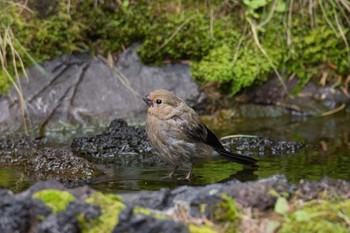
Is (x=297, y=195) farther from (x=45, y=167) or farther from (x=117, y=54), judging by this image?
(x=117, y=54)

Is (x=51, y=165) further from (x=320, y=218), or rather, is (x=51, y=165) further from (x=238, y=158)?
(x=320, y=218)

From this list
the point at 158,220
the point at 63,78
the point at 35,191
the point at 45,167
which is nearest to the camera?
the point at 158,220

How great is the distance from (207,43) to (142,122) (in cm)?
119

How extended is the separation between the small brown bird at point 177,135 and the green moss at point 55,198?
214 cm

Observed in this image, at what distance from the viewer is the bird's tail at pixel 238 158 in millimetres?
6115

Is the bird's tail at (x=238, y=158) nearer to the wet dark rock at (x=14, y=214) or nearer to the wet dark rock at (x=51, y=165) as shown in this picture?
the wet dark rock at (x=51, y=165)

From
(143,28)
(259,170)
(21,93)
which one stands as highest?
(143,28)

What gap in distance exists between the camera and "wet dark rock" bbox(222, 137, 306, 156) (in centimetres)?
670

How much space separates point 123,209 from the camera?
386cm

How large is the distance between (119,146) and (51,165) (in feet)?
3.09

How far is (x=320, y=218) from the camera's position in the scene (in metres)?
3.95

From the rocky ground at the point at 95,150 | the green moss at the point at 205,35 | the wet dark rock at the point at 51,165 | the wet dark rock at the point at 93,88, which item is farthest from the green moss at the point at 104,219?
the green moss at the point at 205,35

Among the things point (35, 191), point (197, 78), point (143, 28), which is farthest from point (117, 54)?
point (35, 191)

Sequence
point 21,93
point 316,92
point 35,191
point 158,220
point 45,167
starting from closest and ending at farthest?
point 158,220, point 35,191, point 45,167, point 21,93, point 316,92
